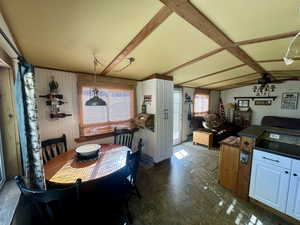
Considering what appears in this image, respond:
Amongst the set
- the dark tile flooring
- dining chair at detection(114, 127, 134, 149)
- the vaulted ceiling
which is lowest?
the dark tile flooring

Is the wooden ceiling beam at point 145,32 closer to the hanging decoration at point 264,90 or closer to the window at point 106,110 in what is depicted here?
the window at point 106,110

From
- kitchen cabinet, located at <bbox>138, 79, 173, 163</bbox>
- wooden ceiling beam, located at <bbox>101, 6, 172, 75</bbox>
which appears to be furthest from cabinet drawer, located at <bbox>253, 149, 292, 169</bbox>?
wooden ceiling beam, located at <bbox>101, 6, 172, 75</bbox>

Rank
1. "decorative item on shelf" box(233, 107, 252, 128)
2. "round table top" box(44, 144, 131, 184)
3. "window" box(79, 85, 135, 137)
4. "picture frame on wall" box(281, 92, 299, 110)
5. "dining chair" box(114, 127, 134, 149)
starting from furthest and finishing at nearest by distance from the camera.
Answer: "decorative item on shelf" box(233, 107, 252, 128) → "picture frame on wall" box(281, 92, 299, 110) → "dining chair" box(114, 127, 134, 149) → "window" box(79, 85, 135, 137) → "round table top" box(44, 144, 131, 184)

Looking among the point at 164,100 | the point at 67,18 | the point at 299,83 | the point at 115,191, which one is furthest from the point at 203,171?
the point at 299,83

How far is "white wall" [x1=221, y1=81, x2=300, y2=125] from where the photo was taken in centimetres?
484

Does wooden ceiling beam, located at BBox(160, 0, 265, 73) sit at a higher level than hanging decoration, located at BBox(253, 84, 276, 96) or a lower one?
higher

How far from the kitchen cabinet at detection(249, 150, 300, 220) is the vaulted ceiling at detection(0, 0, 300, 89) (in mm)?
1656

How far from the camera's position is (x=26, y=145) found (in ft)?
3.53

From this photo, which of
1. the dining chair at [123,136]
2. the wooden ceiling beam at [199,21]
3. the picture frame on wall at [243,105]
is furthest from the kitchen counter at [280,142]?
the picture frame on wall at [243,105]

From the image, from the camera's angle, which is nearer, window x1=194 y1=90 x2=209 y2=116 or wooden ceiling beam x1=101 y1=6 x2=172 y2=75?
wooden ceiling beam x1=101 y1=6 x2=172 y2=75

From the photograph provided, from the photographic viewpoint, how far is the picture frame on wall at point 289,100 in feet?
15.7

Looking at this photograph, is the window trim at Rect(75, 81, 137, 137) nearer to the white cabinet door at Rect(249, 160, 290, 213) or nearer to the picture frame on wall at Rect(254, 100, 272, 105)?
the white cabinet door at Rect(249, 160, 290, 213)

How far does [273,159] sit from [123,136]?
270cm

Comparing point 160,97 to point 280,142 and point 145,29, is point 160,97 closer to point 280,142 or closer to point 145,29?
point 145,29
